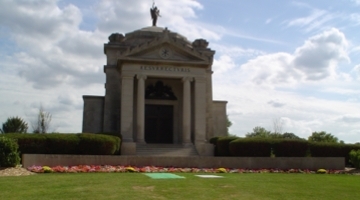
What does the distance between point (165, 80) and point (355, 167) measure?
18.0 meters

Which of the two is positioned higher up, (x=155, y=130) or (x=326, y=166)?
(x=155, y=130)

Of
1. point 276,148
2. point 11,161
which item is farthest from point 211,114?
point 11,161

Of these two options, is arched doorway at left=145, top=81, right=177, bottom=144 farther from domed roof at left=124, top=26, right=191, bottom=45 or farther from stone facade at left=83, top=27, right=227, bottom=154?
domed roof at left=124, top=26, right=191, bottom=45

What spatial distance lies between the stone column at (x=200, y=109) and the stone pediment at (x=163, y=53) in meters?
1.75

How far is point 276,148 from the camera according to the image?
29406 millimetres

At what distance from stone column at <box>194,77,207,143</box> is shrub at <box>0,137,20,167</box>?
57.1 ft

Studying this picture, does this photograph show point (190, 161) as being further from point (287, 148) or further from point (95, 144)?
point (287, 148)

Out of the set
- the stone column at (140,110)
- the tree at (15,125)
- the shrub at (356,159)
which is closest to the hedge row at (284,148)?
the shrub at (356,159)

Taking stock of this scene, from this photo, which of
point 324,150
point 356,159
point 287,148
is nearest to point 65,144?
point 287,148

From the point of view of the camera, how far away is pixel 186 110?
116 feet

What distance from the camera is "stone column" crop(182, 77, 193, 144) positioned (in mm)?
35000

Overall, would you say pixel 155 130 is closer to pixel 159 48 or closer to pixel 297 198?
pixel 159 48

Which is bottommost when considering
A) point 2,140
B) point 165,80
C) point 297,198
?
point 297,198

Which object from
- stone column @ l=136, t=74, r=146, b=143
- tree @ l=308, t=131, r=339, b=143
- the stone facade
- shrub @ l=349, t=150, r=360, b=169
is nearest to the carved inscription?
the stone facade
